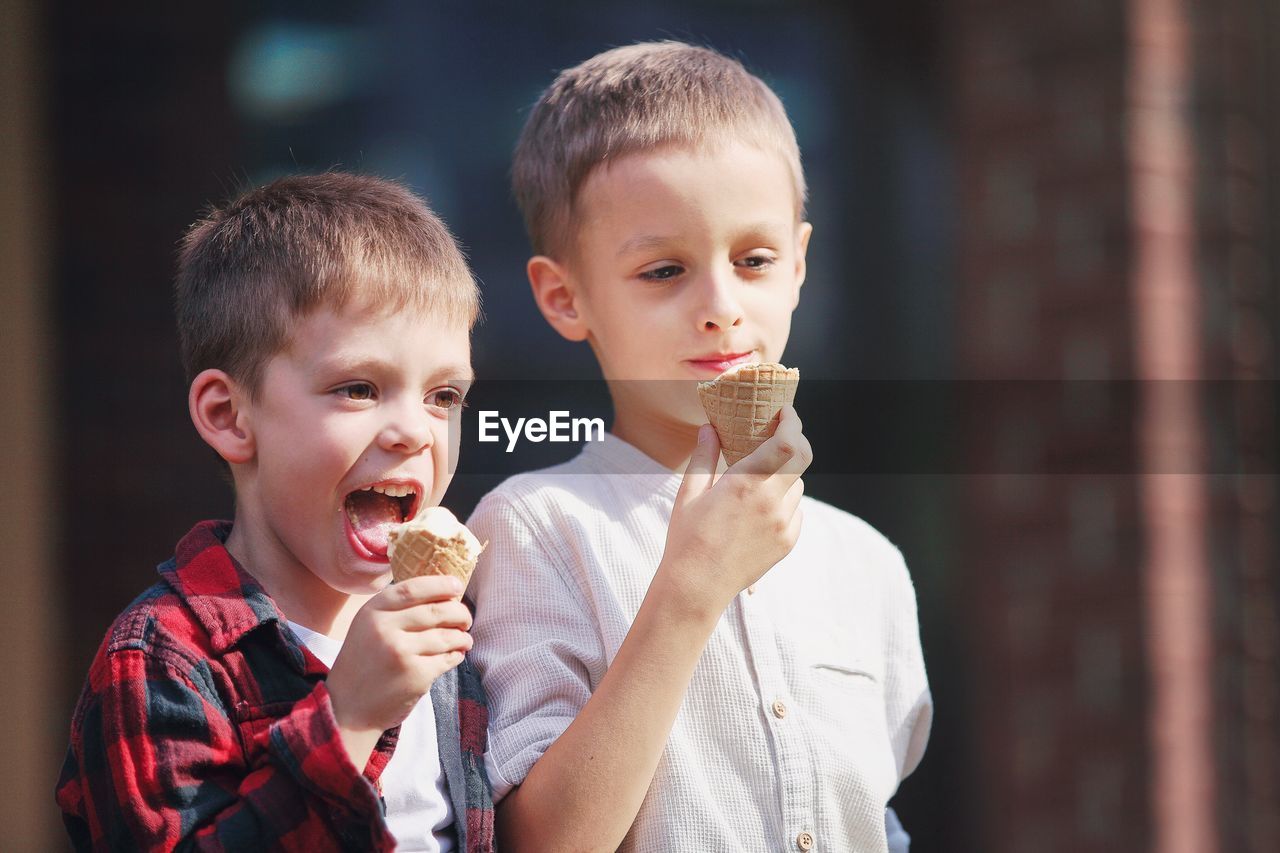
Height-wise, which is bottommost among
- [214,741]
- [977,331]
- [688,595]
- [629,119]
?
[214,741]

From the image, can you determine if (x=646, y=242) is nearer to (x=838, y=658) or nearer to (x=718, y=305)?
(x=718, y=305)

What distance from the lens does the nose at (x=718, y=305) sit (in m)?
1.62

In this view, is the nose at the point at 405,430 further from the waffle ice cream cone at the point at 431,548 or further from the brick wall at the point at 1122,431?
the brick wall at the point at 1122,431

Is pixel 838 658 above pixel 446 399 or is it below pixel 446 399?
below

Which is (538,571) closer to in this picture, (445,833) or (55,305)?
(445,833)

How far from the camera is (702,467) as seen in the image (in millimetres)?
1547

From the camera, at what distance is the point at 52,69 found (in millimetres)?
3191

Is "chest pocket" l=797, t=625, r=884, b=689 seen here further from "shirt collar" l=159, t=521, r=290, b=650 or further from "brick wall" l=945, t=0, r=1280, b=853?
"brick wall" l=945, t=0, r=1280, b=853

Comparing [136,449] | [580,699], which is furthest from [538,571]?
[136,449]

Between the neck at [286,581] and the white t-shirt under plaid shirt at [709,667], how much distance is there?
0.18 meters

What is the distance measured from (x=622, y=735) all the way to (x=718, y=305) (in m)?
0.49

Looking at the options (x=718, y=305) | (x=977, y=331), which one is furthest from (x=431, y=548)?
(x=977, y=331)

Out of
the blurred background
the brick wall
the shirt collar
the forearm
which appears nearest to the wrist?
the forearm

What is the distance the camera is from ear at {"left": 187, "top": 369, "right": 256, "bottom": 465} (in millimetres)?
1505
